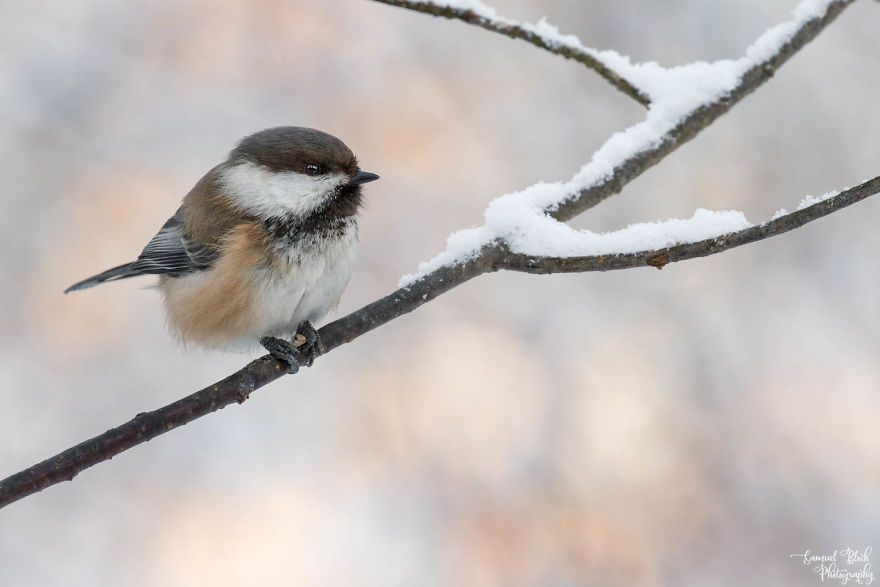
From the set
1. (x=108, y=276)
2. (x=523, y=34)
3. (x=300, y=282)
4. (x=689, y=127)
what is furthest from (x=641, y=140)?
(x=108, y=276)

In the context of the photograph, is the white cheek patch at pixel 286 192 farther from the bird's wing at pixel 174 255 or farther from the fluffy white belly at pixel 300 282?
the bird's wing at pixel 174 255

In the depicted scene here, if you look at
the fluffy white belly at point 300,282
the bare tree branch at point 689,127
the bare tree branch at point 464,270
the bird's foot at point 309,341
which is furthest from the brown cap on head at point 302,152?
the bare tree branch at point 689,127

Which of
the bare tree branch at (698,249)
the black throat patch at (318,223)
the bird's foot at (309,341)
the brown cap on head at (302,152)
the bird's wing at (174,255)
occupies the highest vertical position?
the brown cap on head at (302,152)

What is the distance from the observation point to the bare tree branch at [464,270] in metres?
1.87

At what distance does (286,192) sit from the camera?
280cm

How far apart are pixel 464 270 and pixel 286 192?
830mm

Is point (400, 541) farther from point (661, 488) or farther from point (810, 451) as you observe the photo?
point (810, 451)

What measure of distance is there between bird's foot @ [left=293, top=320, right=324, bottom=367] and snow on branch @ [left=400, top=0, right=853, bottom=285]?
352 millimetres

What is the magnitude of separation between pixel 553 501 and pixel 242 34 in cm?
345

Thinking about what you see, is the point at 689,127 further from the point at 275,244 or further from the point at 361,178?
the point at 275,244

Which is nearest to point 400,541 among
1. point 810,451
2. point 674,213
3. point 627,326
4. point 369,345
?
point 369,345

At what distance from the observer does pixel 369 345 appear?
4641 millimetres

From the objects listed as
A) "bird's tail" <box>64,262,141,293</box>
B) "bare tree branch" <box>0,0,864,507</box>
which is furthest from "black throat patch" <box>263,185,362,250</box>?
"bird's tail" <box>64,262,141,293</box>

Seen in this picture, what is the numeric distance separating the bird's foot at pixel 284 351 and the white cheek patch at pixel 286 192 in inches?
17.7
